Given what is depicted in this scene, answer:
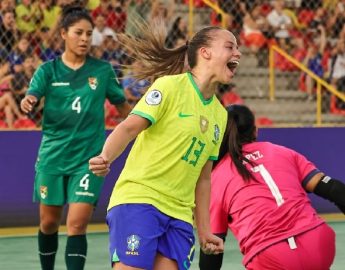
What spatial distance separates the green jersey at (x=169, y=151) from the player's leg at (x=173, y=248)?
0.06 metres

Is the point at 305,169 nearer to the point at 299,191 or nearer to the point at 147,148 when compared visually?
the point at 299,191

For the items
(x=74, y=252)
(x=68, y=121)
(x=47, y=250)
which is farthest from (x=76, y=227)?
(x=68, y=121)

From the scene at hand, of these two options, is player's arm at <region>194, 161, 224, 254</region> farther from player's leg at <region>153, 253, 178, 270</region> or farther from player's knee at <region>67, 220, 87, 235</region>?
player's knee at <region>67, 220, 87, 235</region>

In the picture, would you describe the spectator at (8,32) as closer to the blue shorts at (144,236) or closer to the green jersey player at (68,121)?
the green jersey player at (68,121)

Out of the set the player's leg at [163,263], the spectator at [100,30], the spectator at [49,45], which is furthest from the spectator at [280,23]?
the player's leg at [163,263]

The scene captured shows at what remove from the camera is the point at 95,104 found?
26.7ft

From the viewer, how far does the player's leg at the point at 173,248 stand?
513 centimetres

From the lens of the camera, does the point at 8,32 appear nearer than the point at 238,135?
No

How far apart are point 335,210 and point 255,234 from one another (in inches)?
272

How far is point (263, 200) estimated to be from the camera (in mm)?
5668

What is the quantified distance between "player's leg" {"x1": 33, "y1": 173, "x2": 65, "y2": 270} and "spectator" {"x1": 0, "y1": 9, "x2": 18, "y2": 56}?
13.4 ft

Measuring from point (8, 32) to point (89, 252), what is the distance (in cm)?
337

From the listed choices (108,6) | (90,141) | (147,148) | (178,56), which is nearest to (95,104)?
(90,141)

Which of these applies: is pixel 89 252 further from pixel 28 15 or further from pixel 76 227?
pixel 28 15
